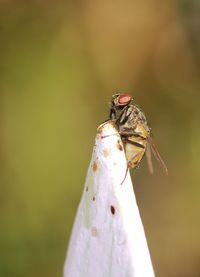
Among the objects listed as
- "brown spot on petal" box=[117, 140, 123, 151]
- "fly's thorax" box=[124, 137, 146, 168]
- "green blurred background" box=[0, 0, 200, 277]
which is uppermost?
"green blurred background" box=[0, 0, 200, 277]

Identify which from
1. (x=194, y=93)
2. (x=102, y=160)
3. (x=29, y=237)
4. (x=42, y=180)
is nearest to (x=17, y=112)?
(x=42, y=180)

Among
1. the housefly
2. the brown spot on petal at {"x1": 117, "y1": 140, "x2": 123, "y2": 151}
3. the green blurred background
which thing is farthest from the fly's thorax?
the green blurred background

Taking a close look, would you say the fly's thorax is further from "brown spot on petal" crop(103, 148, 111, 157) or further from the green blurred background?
the green blurred background

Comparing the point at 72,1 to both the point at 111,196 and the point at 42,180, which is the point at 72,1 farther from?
the point at 111,196

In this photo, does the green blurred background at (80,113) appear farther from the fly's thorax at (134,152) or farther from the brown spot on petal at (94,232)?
the brown spot on petal at (94,232)

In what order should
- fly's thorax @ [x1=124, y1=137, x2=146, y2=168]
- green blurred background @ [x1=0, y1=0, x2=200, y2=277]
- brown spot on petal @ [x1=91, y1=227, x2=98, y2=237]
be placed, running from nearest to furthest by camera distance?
brown spot on petal @ [x1=91, y1=227, x2=98, y2=237] → fly's thorax @ [x1=124, y1=137, x2=146, y2=168] → green blurred background @ [x1=0, y1=0, x2=200, y2=277]

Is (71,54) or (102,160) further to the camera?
(71,54)

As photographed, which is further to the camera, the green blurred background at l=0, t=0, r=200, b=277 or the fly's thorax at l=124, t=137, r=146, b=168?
the green blurred background at l=0, t=0, r=200, b=277

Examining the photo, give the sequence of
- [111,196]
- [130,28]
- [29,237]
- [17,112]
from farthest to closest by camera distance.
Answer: [130,28]
[17,112]
[29,237]
[111,196]
